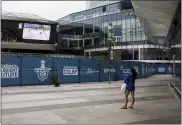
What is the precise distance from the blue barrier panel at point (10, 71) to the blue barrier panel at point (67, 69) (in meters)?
3.49

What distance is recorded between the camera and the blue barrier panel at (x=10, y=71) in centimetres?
2302

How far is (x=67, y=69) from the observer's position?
27156mm

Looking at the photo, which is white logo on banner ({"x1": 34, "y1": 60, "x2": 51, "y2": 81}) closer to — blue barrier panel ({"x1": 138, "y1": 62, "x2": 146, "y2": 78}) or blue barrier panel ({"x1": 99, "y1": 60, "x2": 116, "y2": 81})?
blue barrier panel ({"x1": 99, "y1": 60, "x2": 116, "y2": 81})

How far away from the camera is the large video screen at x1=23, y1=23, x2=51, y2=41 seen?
50.8m

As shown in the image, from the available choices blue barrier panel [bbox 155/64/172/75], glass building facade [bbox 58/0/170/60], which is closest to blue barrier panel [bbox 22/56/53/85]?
glass building facade [bbox 58/0/170/60]

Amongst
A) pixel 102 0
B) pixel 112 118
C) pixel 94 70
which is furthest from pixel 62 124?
pixel 102 0

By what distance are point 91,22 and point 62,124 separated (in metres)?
74.5

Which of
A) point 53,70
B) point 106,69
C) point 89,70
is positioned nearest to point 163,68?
point 106,69

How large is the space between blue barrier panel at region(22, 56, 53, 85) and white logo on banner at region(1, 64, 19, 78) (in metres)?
0.58

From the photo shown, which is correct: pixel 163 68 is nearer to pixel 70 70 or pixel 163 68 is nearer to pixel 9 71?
pixel 70 70

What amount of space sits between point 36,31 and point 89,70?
2488cm

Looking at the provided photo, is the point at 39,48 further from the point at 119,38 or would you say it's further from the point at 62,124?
the point at 62,124

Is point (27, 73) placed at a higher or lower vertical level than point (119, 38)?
lower

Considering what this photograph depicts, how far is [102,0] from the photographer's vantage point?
316ft
